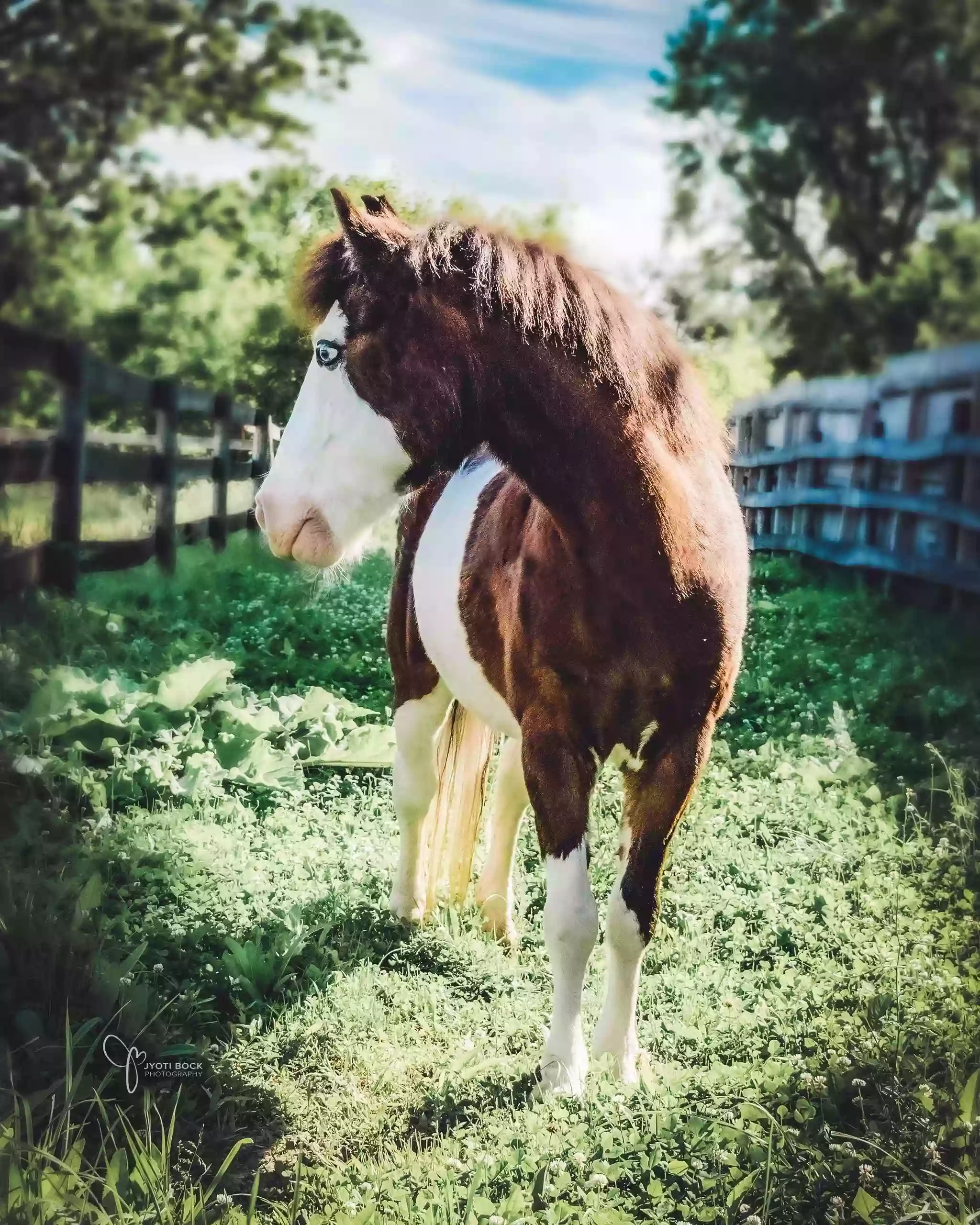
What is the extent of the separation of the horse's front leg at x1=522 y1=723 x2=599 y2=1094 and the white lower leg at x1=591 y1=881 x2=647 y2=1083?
44mm

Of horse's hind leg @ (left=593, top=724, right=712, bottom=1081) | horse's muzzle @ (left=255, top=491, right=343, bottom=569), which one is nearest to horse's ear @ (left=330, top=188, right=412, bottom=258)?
horse's muzzle @ (left=255, top=491, right=343, bottom=569)

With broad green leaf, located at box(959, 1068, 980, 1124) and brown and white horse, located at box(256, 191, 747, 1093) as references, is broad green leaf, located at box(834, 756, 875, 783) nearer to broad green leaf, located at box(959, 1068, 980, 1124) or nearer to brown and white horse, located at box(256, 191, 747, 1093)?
brown and white horse, located at box(256, 191, 747, 1093)

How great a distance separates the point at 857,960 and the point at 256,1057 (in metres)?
1.13

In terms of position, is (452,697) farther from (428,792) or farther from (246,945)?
(246,945)

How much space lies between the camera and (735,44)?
1474mm

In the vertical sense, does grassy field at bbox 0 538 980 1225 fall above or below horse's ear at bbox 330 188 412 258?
below

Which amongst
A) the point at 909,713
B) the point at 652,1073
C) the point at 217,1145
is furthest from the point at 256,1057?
the point at 909,713

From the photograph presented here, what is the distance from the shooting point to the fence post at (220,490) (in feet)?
7.75

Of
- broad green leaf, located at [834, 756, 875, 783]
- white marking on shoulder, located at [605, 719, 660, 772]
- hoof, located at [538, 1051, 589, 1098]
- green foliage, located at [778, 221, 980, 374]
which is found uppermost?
green foliage, located at [778, 221, 980, 374]

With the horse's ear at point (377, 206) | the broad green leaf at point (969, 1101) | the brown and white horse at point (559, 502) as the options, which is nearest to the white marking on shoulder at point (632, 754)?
the brown and white horse at point (559, 502)

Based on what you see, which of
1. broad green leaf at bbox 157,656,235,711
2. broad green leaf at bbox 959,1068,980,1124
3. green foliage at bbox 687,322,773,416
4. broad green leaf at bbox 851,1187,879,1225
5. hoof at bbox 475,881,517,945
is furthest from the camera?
broad green leaf at bbox 157,656,235,711

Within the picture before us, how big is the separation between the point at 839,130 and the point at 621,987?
145 centimetres

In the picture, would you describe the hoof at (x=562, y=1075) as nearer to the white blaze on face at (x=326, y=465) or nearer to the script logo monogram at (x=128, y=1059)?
the script logo monogram at (x=128, y=1059)

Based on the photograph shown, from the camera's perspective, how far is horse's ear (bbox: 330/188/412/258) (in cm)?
145
